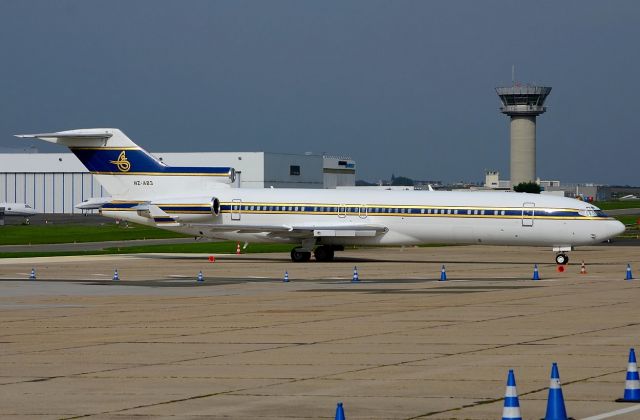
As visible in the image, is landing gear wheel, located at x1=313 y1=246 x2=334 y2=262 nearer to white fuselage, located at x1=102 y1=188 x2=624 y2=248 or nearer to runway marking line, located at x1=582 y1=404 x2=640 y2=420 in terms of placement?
white fuselage, located at x1=102 y1=188 x2=624 y2=248

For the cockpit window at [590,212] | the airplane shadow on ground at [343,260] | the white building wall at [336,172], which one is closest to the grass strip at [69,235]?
the airplane shadow on ground at [343,260]

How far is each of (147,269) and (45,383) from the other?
1209 inches

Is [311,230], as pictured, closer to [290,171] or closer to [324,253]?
[324,253]

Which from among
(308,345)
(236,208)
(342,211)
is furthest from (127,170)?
(308,345)

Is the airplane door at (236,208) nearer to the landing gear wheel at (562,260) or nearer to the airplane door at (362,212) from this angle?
the airplane door at (362,212)

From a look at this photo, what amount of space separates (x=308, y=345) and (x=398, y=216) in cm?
3132

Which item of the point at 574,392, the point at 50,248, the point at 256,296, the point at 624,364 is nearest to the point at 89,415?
the point at 574,392

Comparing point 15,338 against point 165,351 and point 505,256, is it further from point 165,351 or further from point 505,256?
point 505,256

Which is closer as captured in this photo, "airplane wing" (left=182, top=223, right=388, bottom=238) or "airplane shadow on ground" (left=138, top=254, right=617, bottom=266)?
"airplane wing" (left=182, top=223, right=388, bottom=238)

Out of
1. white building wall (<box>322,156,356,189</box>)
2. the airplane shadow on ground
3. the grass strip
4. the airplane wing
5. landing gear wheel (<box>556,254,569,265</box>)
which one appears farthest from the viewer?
white building wall (<box>322,156,356,189</box>)

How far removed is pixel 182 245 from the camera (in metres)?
70.2

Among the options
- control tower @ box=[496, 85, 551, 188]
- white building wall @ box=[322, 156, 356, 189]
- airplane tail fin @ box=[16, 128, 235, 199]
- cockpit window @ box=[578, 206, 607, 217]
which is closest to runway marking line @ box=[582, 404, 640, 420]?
cockpit window @ box=[578, 206, 607, 217]

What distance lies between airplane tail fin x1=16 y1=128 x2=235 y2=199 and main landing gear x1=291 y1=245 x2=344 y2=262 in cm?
551

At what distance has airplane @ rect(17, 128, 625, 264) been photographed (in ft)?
166
